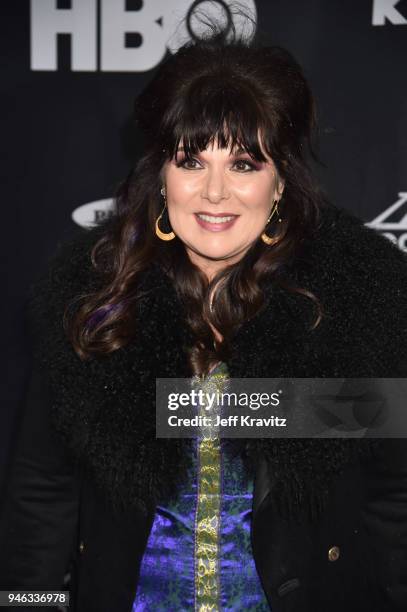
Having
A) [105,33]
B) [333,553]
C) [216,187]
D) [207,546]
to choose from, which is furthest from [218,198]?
[105,33]

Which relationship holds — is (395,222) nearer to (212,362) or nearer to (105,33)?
(212,362)

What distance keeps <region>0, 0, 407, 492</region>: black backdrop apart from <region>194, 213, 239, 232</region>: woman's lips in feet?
2.67

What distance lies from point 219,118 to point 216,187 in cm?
14

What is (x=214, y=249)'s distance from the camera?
1.49 meters

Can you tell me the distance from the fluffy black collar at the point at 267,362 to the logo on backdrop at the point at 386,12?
90cm

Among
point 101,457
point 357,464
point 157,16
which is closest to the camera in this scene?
point 101,457

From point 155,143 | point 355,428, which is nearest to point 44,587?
point 355,428

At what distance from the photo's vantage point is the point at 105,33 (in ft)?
7.27

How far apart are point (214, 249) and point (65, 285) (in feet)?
1.24

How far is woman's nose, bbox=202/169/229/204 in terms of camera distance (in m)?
1.44

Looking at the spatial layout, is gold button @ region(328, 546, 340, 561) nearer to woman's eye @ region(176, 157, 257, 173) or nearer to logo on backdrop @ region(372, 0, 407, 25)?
woman's eye @ region(176, 157, 257, 173)

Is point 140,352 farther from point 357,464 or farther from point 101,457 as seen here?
point 357,464

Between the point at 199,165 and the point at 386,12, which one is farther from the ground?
the point at 386,12

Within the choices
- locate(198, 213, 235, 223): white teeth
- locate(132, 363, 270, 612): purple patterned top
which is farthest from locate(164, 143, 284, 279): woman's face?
locate(132, 363, 270, 612): purple patterned top
